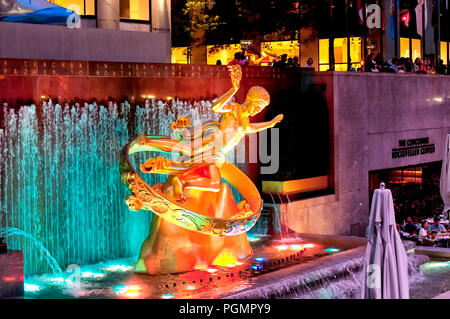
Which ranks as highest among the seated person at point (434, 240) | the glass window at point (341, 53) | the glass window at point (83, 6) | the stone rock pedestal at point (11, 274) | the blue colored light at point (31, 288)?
the glass window at point (83, 6)

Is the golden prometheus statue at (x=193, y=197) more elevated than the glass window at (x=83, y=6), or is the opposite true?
the glass window at (x=83, y=6)

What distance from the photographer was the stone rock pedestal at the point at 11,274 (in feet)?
38.1

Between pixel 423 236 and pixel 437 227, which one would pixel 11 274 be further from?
pixel 437 227

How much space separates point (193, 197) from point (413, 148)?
39.6ft

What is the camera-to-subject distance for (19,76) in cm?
1395

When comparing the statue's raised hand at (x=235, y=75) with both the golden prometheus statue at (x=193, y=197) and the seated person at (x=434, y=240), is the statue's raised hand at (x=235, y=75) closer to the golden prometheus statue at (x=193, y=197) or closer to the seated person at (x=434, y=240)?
the golden prometheus statue at (x=193, y=197)

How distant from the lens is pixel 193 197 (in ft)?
46.2

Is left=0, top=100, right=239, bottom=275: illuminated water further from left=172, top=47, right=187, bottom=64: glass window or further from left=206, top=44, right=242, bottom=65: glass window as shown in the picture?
left=172, top=47, right=187, bottom=64: glass window

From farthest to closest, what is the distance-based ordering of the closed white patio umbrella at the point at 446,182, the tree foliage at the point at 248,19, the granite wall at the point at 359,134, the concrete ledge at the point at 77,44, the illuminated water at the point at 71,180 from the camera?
the tree foliage at the point at 248,19 < the granite wall at the point at 359,134 < the closed white patio umbrella at the point at 446,182 < the concrete ledge at the point at 77,44 < the illuminated water at the point at 71,180

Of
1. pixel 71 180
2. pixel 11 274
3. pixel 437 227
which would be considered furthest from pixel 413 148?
pixel 11 274

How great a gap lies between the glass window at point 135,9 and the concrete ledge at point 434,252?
13.0 m

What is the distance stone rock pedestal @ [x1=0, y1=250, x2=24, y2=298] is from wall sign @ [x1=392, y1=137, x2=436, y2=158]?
44.8ft

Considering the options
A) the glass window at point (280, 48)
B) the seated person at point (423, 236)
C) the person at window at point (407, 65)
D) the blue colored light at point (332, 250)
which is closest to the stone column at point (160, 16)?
the person at window at point (407, 65)

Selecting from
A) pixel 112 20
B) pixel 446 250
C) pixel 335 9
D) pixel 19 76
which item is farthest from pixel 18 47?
pixel 335 9
